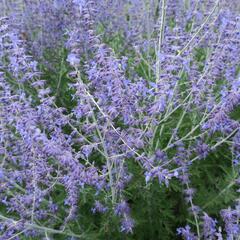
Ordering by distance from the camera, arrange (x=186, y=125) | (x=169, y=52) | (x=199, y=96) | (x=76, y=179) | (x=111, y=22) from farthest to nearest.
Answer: (x=111, y=22), (x=186, y=125), (x=169, y=52), (x=199, y=96), (x=76, y=179)

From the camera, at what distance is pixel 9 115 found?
257 centimetres

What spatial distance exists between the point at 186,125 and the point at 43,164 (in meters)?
1.22

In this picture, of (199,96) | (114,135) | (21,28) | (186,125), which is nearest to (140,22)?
(21,28)

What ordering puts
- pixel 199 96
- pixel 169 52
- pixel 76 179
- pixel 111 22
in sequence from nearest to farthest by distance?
pixel 76 179 < pixel 199 96 < pixel 169 52 < pixel 111 22

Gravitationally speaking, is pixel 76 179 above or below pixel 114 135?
below

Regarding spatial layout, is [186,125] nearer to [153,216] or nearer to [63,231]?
[153,216]

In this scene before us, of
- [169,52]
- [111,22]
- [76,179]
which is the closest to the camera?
[76,179]

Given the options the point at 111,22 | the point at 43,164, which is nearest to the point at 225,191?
the point at 43,164

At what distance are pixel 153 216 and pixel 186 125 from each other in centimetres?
72

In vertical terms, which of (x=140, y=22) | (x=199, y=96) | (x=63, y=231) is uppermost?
(x=199, y=96)

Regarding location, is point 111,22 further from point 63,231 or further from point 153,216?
point 63,231

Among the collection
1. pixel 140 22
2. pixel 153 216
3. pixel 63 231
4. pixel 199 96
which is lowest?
pixel 153 216

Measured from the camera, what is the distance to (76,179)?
99.3 inches

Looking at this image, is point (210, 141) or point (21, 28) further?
point (21, 28)
